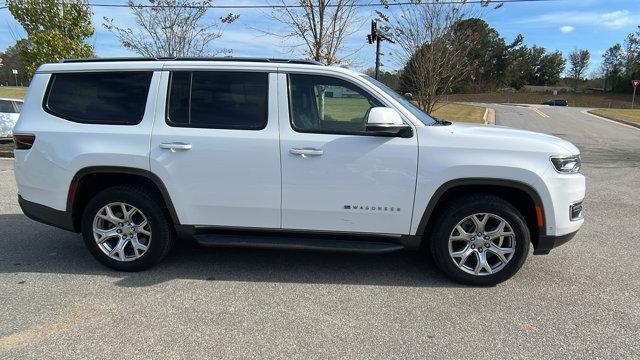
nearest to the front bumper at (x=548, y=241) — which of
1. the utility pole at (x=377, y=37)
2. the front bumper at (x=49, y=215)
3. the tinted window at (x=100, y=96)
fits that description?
the tinted window at (x=100, y=96)

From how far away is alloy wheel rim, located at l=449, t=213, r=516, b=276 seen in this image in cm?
395

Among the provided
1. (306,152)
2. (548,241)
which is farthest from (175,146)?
(548,241)

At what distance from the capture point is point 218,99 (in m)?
4.06

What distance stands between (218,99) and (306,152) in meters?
0.94

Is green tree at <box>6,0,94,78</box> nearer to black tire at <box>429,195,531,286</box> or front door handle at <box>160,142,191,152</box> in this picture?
front door handle at <box>160,142,191,152</box>

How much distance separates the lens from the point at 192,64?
412 cm

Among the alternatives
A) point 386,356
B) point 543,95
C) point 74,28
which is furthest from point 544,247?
point 543,95

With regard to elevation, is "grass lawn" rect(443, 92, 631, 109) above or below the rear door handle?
above

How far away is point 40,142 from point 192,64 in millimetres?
1546

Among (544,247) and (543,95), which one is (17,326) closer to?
(544,247)

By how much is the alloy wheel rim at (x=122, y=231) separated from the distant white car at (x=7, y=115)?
11.2 m

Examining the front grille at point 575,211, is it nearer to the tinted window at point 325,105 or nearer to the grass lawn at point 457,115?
the tinted window at point 325,105

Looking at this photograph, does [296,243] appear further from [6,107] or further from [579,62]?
[579,62]

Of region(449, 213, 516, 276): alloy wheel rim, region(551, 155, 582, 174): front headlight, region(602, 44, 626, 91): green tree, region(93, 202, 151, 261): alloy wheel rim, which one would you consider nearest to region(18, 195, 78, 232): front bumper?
region(93, 202, 151, 261): alloy wheel rim
